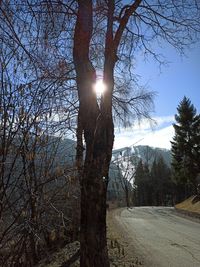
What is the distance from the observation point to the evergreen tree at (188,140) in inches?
2160

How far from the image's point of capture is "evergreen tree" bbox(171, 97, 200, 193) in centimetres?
5488

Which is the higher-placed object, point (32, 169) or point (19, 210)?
point (32, 169)

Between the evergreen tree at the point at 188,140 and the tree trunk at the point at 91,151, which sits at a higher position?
the evergreen tree at the point at 188,140

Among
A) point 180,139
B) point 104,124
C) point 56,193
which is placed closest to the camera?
point 56,193

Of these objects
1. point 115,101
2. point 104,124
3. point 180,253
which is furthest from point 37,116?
point 180,253

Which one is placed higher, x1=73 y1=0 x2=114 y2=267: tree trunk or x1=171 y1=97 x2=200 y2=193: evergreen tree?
x1=171 y1=97 x2=200 y2=193: evergreen tree

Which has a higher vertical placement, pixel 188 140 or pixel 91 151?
pixel 188 140

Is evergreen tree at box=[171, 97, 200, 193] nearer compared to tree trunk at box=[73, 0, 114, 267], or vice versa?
tree trunk at box=[73, 0, 114, 267]

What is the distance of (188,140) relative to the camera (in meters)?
55.7

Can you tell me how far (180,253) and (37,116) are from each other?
1007 cm

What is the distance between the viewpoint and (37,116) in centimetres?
454

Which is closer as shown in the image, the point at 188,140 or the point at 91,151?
the point at 91,151

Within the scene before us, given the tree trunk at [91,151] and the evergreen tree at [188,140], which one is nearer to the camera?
the tree trunk at [91,151]

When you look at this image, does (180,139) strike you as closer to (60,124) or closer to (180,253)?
(180,253)
